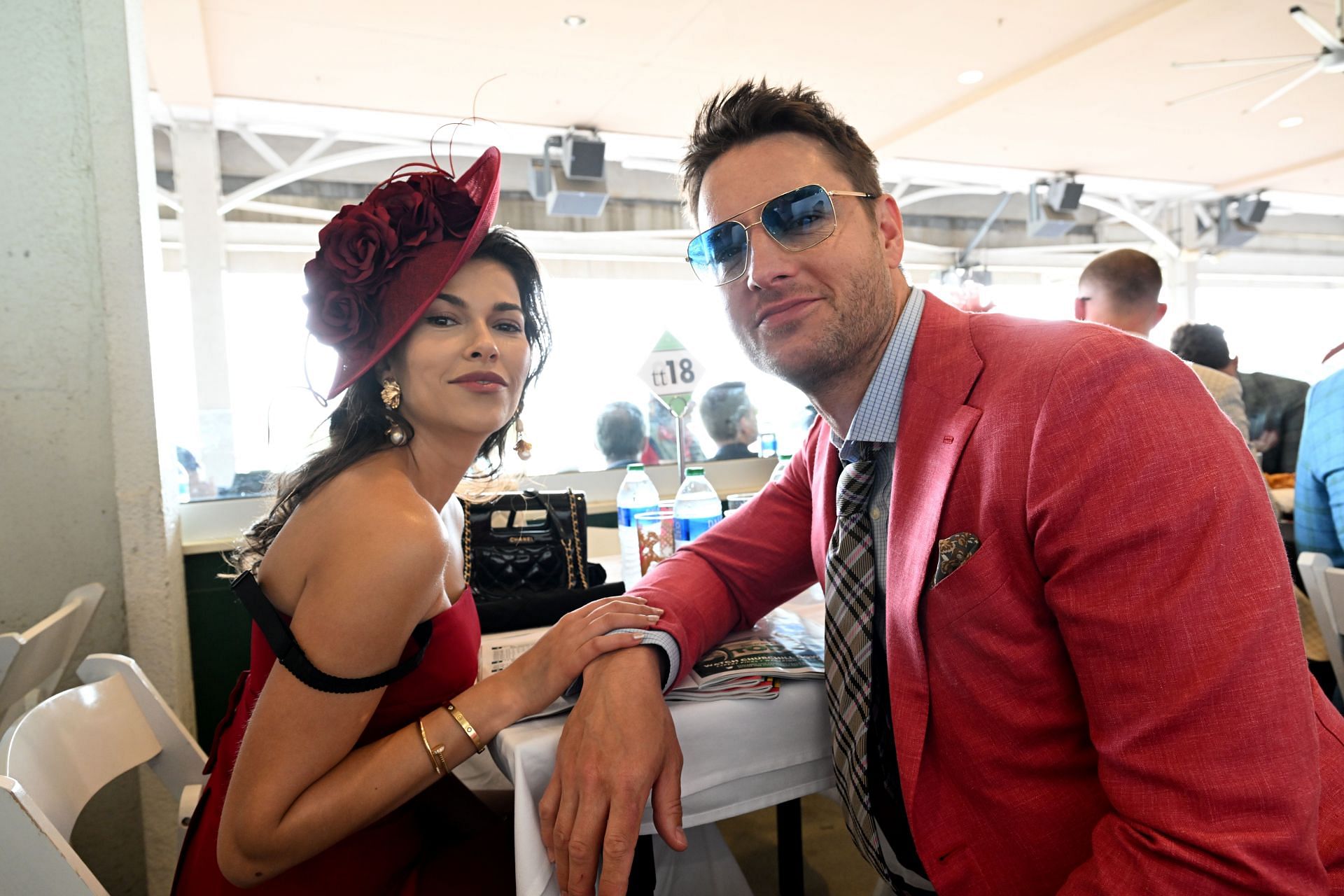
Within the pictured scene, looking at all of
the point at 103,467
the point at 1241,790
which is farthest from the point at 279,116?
the point at 1241,790

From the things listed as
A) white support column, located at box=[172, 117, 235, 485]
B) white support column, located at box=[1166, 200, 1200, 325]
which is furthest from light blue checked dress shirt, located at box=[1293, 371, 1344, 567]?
white support column, located at box=[1166, 200, 1200, 325]

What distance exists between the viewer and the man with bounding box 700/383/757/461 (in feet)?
14.3

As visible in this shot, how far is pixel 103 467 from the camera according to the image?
2381 millimetres

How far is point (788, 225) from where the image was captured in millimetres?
1376

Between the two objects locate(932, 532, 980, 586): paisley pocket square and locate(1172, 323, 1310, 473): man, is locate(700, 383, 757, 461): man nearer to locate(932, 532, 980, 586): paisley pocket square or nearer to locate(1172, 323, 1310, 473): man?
locate(1172, 323, 1310, 473): man

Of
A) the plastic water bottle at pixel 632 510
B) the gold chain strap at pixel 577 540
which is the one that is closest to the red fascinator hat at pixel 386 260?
the gold chain strap at pixel 577 540

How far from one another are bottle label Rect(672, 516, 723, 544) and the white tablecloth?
1175 millimetres

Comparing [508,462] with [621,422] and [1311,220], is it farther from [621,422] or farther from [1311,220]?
[1311,220]

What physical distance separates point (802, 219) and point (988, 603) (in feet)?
2.34

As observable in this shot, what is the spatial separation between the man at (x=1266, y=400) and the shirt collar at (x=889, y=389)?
4.46 metres

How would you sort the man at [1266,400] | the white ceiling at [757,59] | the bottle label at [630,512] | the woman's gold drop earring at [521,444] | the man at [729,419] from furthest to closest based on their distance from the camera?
the white ceiling at [757,59] → the man at [1266,400] → the man at [729,419] → the bottle label at [630,512] → the woman's gold drop earring at [521,444]

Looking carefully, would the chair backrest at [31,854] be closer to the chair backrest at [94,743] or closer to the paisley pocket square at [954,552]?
the chair backrest at [94,743]

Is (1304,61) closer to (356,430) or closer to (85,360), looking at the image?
(356,430)

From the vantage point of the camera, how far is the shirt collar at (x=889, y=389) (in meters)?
1.26
